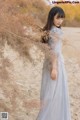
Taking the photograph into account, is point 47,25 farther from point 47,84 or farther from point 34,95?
point 34,95

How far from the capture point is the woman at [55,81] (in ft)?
9.37

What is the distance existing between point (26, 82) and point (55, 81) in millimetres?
1957

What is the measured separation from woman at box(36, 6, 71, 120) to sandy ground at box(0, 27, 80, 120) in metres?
0.06

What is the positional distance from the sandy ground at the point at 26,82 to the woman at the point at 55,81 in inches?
2.5

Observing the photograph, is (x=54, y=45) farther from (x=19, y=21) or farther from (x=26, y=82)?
(x=26, y=82)

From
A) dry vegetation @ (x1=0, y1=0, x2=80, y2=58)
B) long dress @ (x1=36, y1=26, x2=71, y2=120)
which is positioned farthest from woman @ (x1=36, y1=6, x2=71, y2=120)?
dry vegetation @ (x1=0, y1=0, x2=80, y2=58)

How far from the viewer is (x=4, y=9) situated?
8.46ft

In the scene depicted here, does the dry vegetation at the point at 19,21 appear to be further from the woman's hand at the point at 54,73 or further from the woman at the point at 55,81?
the woman's hand at the point at 54,73

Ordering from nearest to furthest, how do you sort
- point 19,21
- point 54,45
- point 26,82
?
point 19,21, point 54,45, point 26,82

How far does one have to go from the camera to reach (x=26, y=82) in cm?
495

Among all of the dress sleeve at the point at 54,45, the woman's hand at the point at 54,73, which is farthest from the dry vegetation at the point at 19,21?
the woman's hand at the point at 54,73

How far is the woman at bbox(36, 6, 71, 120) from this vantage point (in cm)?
286

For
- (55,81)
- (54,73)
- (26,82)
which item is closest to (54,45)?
(54,73)

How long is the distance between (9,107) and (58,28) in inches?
22.1
